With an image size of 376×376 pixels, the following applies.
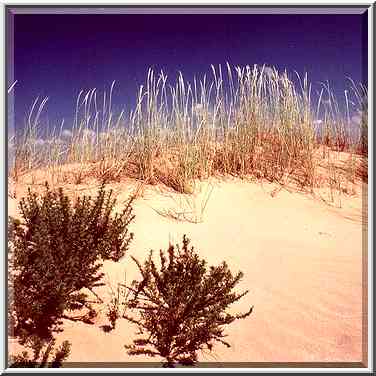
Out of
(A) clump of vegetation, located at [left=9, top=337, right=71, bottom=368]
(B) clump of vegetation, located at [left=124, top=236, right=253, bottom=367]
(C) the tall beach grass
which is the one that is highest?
(C) the tall beach grass

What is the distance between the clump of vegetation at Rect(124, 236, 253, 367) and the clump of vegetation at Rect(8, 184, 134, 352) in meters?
0.25

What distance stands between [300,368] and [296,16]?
1743 mm

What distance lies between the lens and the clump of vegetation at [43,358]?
7.24 feet

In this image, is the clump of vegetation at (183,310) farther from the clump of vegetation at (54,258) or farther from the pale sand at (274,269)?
the clump of vegetation at (54,258)

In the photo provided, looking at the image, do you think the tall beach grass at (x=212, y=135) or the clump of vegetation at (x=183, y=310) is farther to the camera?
the tall beach grass at (x=212, y=135)

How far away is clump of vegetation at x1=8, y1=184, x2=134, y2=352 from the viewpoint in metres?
2.24

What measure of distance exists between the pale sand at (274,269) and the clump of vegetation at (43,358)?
0.20 ft

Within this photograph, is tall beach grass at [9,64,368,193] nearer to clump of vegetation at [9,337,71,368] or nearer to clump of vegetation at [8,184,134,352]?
clump of vegetation at [8,184,134,352]

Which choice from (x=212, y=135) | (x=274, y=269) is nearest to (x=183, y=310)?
(x=274, y=269)

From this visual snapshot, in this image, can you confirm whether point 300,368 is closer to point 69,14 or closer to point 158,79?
point 158,79

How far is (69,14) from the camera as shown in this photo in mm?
2477

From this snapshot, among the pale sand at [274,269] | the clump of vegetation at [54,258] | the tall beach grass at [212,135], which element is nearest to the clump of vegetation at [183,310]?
the pale sand at [274,269]

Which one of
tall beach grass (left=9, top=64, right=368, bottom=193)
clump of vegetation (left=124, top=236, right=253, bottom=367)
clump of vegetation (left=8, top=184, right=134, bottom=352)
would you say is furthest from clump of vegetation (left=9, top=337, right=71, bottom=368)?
tall beach grass (left=9, top=64, right=368, bottom=193)

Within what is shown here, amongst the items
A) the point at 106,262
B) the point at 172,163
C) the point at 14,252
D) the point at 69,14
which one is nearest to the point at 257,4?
the point at 69,14
